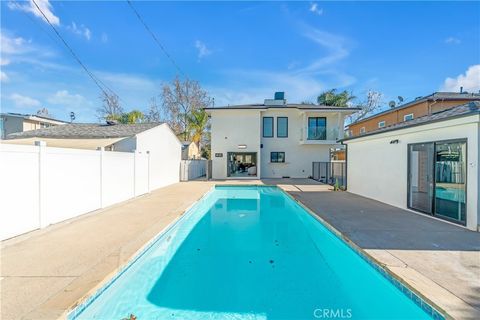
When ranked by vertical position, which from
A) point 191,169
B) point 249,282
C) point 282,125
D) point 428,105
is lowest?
point 249,282

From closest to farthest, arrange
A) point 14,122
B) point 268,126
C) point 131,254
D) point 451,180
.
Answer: point 131,254
point 451,180
point 14,122
point 268,126

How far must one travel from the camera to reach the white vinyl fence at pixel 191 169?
21.9 metres

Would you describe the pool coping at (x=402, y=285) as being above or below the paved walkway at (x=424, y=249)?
below

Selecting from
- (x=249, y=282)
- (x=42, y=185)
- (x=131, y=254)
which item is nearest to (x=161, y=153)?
(x=42, y=185)

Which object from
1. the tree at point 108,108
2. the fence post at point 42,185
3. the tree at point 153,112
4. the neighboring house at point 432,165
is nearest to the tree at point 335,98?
the neighboring house at point 432,165

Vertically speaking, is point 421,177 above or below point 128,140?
below

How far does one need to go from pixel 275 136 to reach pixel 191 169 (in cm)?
848

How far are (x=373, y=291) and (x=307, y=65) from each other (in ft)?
65.6

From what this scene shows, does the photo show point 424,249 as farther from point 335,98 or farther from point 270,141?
point 335,98

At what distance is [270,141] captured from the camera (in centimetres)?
2414

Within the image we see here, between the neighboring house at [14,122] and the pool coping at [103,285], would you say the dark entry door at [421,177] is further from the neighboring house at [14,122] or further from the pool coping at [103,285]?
the neighboring house at [14,122]

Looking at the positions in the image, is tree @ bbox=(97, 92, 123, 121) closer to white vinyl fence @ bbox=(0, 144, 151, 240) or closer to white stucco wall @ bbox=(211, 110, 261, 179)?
white stucco wall @ bbox=(211, 110, 261, 179)

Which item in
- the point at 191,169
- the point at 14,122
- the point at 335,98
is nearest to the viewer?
the point at 14,122

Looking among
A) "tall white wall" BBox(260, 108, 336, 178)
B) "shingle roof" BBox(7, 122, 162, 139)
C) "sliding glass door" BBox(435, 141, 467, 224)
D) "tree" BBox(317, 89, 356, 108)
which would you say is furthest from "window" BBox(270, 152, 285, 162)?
"sliding glass door" BBox(435, 141, 467, 224)
